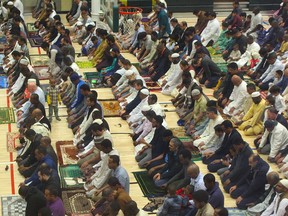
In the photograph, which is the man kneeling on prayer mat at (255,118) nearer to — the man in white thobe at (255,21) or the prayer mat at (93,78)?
the prayer mat at (93,78)

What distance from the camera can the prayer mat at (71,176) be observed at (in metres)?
14.3

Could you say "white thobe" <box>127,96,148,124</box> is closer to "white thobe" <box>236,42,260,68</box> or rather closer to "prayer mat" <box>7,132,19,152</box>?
"prayer mat" <box>7,132,19,152</box>

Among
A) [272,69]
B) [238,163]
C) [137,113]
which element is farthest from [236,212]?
[272,69]

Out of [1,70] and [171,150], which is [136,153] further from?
[1,70]

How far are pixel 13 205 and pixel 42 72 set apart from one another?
7098mm

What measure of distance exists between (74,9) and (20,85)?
7.64m

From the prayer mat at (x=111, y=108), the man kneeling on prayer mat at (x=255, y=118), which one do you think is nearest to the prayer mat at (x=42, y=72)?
the prayer mat at (x=111, y=108)

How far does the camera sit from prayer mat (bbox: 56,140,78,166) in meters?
15.3

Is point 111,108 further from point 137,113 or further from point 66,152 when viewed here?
point 66,152

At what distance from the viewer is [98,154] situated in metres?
14.4

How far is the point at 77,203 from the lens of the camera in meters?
13.6

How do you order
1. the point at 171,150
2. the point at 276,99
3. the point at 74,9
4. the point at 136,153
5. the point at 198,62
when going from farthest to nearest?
the point at 74,9
the point at 198,62
the point at 276,99
the point at 136,153
the point at 171,150

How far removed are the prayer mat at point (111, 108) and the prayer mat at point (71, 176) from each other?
280cm

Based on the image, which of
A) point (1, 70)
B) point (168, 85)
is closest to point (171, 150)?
point (168, 85)
